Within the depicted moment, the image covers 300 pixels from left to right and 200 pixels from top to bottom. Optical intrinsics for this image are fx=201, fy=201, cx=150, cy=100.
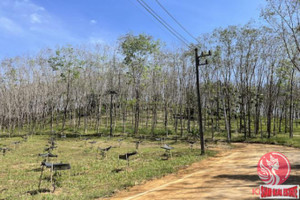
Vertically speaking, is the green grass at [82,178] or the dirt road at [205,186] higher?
the dirt road at [205,186]

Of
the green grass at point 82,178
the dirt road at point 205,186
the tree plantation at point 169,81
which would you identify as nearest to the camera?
the dirt road at point 205,186

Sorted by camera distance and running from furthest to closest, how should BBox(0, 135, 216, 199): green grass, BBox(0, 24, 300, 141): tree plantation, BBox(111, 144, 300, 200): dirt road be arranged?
BBox(0, 24, 300, 141): tree plantation → BBox(0, 135, 216, 199): green grass → BBox(111, 144, 300, 200): dirt road

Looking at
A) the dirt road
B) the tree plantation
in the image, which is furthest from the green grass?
the tree plantation

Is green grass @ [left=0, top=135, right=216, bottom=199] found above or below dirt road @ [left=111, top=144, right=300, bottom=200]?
below

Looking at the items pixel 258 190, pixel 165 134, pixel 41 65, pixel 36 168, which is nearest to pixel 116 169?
pixel 36 168

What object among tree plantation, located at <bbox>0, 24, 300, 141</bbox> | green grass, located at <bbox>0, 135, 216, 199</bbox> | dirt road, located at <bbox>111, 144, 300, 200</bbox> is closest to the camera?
dirt road, located at <bbox>111, 144, 300, 200</bbox>

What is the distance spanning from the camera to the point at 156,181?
27.2 feet

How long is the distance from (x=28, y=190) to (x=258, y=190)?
788 centimetres

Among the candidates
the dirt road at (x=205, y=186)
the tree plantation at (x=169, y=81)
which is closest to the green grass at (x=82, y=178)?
the dirt road at (x=205, y=186)

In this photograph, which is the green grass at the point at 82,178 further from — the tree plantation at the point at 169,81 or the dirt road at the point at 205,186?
the tree plantation at the point at 169,81

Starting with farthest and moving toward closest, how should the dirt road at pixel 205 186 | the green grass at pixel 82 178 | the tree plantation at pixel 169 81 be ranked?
the tree plantation at pixel 169 81
the green grass at pixel 82 178
the dirt road at pixel 205 186

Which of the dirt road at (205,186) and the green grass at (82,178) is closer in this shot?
the dirt road at (205,186)

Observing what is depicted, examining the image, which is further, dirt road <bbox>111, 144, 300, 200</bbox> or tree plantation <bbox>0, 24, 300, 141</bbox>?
tree plantation <bbox>0, 24, 300, 141</bbox>

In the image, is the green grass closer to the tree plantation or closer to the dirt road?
the dirt road
